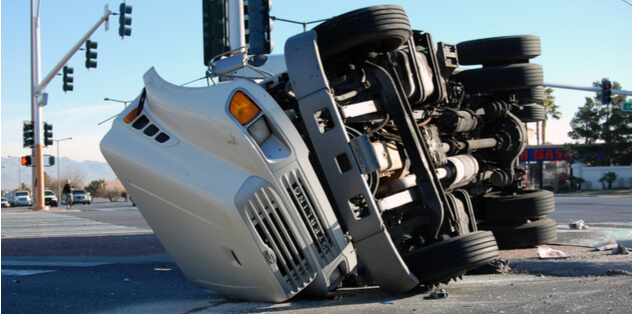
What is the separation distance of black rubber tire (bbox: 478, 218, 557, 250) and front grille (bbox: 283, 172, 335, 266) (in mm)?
3835

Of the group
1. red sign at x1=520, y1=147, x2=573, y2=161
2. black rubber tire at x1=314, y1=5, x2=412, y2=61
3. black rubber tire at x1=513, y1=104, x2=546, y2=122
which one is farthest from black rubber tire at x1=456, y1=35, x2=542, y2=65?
red sign at x1=520, y1=147, x2=573, y2=161

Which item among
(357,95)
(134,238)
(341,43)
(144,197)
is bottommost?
(134,238)

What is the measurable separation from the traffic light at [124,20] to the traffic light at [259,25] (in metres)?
10.1

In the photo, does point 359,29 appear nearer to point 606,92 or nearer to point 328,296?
point 328,296

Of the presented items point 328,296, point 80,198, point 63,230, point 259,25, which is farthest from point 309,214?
point 80,198

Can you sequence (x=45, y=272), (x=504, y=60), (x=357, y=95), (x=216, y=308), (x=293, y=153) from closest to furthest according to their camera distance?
(x=293, y=153) → (x=216, y=308) → (x=357, y=95) → (x=45, y=272) → (x=504, y=60)

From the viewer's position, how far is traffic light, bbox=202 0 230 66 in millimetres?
9781

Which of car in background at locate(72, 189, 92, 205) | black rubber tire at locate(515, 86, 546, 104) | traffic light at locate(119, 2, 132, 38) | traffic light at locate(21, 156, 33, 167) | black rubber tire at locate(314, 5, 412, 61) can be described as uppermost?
traffic light at locate(119, 2, 132, 38)

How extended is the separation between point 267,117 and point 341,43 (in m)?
0.80

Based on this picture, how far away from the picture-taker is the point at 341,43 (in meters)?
4.27

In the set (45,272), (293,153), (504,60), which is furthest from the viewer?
(504,60)

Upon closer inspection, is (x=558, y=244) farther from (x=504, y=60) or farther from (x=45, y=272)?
(x=45, y=272)

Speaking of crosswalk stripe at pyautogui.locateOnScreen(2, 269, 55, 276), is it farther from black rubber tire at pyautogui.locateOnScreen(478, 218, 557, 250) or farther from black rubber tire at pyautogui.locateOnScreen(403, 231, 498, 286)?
black rubber tire at pyautogui.locateOnScreen(478, 218, 557, 250)

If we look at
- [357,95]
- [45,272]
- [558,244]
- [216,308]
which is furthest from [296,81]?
[558,244]
